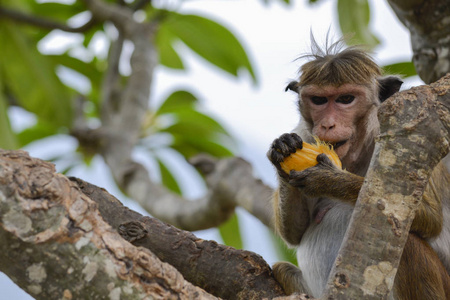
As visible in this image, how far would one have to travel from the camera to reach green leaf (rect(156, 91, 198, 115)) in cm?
803

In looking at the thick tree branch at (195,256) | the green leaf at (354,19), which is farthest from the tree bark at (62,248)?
the green leaf at (354,19)

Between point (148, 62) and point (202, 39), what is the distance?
44.7 inches

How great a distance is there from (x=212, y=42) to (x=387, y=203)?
5767mm

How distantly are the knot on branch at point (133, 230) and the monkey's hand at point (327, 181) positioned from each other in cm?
87

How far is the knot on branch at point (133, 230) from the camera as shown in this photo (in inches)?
115

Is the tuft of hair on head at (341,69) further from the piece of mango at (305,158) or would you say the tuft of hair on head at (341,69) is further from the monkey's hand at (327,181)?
the monkey's hand at (327,181)

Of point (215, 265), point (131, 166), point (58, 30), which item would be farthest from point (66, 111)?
point (215, 265)

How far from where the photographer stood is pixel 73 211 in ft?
6.23

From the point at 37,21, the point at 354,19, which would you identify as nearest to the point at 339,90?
the point at 354,19

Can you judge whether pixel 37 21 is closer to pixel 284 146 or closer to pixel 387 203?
pixel 284 146

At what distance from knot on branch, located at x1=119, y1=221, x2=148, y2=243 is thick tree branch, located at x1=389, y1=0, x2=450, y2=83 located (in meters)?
2.40

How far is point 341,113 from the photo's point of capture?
3.78 m

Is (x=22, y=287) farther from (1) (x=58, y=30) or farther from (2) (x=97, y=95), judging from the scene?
(2) (x=97, y=95)

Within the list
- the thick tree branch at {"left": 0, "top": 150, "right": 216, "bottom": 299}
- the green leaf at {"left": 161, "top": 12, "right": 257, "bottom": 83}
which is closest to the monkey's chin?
the thick tree branch at {"left": 0, "top": 150, "right": 216, "bottom": 299}
